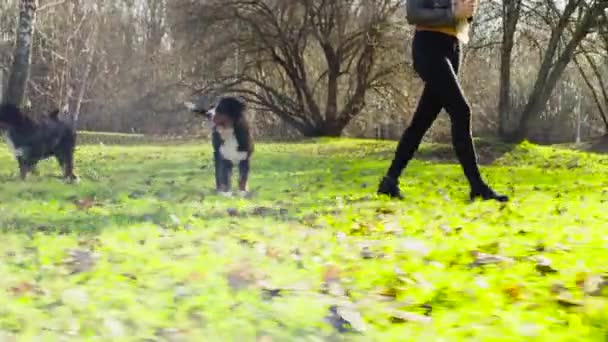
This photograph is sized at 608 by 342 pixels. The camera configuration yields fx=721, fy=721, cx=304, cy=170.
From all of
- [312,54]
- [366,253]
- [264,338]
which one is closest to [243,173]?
[366,253]

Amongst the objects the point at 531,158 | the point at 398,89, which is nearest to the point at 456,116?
the point at 531,158

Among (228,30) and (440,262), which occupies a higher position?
(228,30)

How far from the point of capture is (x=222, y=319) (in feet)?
7.14

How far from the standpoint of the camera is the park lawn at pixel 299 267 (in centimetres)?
212

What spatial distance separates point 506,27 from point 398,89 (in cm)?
456

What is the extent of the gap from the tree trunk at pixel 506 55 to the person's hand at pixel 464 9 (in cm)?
1124

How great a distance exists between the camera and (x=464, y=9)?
5.30 meters

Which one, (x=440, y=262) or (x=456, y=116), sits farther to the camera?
(x=456, y=116)

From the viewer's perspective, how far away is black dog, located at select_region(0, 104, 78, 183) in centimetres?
711

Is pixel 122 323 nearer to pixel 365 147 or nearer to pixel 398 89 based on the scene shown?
pixel 365 147

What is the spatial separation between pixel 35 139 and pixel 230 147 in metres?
2.05

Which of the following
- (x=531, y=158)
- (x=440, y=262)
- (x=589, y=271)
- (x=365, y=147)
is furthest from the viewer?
(x=365, y=147)

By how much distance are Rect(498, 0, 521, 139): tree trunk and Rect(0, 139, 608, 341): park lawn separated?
10.6 meters

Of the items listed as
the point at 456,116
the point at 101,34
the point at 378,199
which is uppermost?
the point at 101,34
